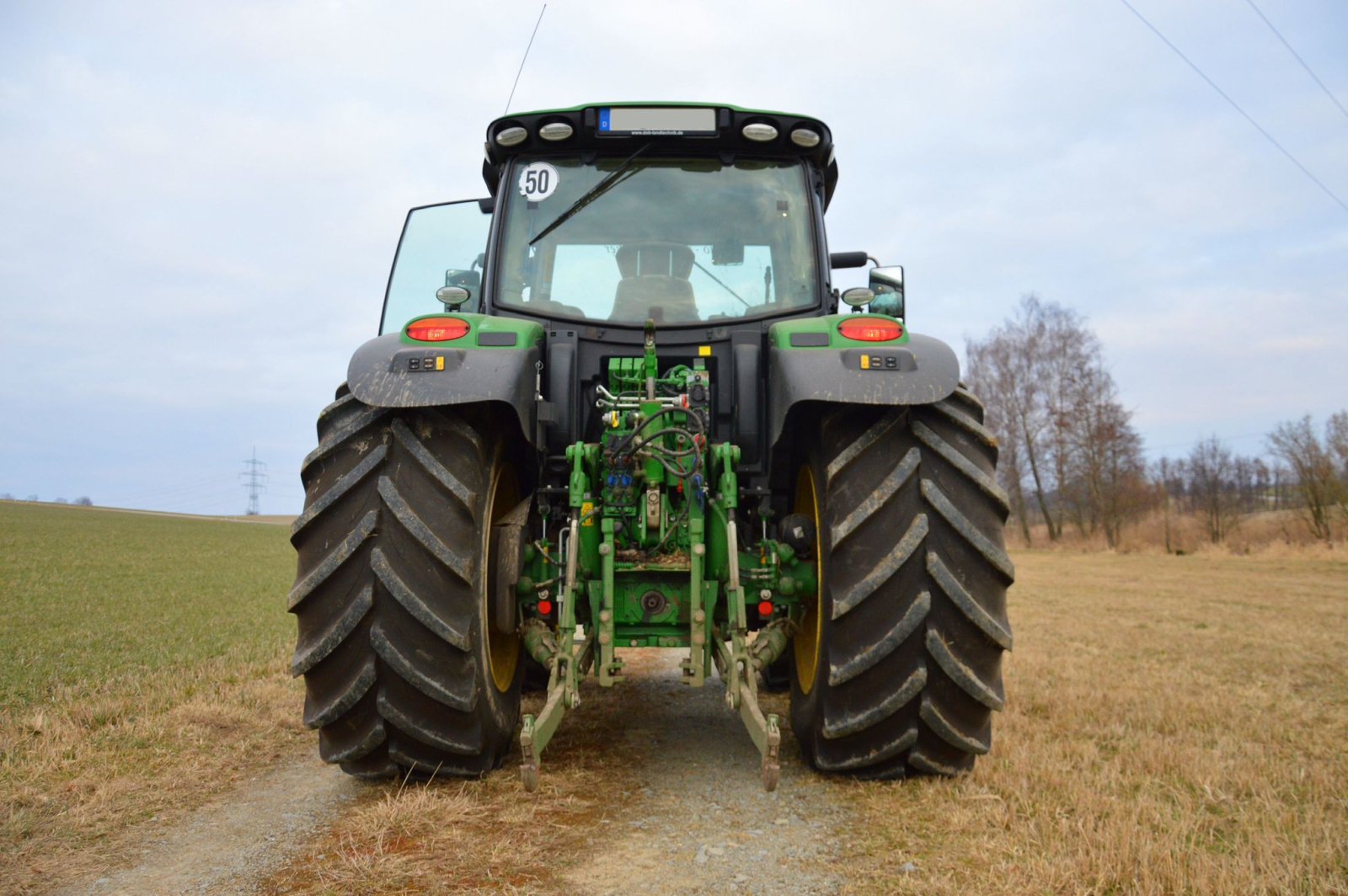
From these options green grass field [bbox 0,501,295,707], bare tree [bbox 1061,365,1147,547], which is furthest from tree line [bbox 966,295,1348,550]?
green grass field [bbox 0,501,295,707]

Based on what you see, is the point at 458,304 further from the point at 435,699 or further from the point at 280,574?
the point at 280,574

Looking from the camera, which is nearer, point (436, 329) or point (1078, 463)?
point (436, 329)

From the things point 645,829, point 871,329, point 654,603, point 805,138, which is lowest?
point 645,829

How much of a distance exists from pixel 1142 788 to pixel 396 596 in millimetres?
2705

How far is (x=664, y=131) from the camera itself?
393 centimetres

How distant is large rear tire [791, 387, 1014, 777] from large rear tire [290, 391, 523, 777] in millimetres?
1213

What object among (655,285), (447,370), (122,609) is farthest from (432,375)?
(122,609)

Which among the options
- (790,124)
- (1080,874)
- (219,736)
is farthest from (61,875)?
(790,124)

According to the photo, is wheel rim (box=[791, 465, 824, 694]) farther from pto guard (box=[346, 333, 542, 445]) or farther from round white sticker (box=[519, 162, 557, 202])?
round white sticker (box=[519, 162, 557, 202])

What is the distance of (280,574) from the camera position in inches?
715

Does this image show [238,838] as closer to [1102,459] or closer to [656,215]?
[656,215]

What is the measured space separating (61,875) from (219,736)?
178cm

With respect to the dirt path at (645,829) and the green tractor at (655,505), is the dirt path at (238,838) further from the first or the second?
the green tractor at (655,505)

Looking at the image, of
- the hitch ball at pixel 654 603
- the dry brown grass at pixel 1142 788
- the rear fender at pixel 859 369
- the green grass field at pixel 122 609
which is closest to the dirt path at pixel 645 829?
the dry brown grass at pixel 1142 788
